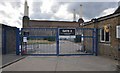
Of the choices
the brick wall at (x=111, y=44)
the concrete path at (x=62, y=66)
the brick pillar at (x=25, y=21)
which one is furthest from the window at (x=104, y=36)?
the brick pillar at (x=25, y=21)

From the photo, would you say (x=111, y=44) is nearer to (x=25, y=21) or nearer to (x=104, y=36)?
(x=104, y=36)

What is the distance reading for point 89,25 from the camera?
60.8 ft

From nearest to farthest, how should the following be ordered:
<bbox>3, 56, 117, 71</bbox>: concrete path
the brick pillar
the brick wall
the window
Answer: <bbox>3, 56, 117, 71</bbox>: concrete path → the brick wall → the window → the brick pillar

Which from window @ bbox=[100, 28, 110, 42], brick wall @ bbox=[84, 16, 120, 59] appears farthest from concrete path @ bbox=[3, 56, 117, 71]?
window @ bbox=[100, 28, 110, 42]

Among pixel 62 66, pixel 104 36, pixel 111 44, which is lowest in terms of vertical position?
pixel 62 66

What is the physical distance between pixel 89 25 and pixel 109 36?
15.7ft

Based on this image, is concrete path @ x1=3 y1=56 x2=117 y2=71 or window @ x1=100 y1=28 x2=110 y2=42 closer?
concrete path @ x1=3 y1=56 x2=117 y2=71

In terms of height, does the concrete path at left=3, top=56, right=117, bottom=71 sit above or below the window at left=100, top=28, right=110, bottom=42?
below

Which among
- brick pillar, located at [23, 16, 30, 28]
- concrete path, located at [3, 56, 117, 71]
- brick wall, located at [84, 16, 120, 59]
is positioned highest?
brick pillar, located at [23, 16, 30, 28]

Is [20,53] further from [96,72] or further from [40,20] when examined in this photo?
[40,20]

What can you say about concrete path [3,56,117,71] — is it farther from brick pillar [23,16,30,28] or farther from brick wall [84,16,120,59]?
brick pillar [23,16,30,28]

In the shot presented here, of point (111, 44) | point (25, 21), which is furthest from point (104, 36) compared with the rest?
point (25, 21)

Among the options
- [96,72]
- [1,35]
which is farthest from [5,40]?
[96,72]

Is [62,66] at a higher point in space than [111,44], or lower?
lower
